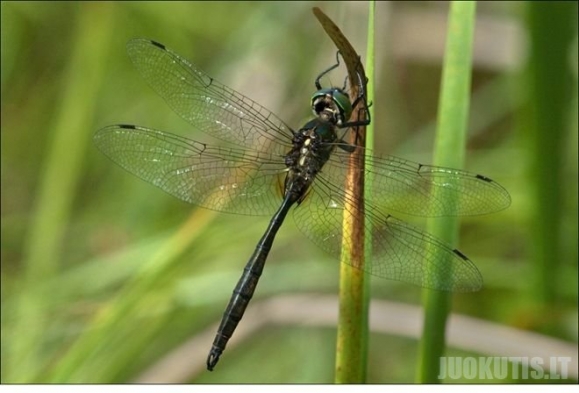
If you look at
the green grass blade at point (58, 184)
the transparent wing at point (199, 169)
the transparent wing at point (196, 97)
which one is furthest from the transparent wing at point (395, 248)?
the green grass blade at point (58, 184)

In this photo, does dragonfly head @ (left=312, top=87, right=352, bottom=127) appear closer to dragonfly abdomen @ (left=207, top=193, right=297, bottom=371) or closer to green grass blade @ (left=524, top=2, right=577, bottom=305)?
dragonfly abdomen @ (left=207, top=193, right=297, bottom=371)

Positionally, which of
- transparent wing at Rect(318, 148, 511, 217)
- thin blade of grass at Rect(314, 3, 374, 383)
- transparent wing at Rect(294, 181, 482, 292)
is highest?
transparent wing at Rect(318, 148, 511, 217)

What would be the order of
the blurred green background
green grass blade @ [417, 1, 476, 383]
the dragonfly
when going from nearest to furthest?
green grass blade @ [417, 1, 476, 383]
the dragonfly
the blurred green background

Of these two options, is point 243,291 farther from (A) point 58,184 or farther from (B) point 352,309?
(A) point 58,184

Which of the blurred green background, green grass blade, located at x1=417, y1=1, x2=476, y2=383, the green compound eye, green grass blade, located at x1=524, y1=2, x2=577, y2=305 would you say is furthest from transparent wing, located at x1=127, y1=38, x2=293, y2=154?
green grass blade, located at x1=524, y1=2, x2=577, y2=305

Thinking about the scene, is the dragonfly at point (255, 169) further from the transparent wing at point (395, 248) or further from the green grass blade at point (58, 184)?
the green grass blade at point (58, 184)

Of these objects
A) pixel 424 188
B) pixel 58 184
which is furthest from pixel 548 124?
pixel 58 184
